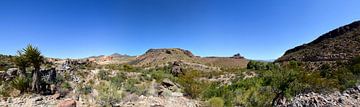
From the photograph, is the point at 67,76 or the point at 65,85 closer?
the point at 65,85

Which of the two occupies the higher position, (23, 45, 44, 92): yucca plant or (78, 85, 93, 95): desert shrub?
(23, 45, 44, 92): yucca plant

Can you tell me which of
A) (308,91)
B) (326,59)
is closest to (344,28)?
(326,59)

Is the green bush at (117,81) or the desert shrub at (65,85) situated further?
the green bush at (117,81)

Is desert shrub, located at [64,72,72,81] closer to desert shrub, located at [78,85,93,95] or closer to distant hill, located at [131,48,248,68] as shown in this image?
desert shrub, located at [78,85,93,95]

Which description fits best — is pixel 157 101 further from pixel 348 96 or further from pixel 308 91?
pixel 348 96

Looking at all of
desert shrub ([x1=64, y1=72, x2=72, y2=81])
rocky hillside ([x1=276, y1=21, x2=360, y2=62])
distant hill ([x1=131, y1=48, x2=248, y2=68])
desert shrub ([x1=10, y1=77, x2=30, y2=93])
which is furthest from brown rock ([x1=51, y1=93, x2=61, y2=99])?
distant hill ([x1=131, y1=48, x2=248, y2=68])

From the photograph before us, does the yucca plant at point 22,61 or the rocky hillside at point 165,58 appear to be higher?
the rocky hillside at point 165,58

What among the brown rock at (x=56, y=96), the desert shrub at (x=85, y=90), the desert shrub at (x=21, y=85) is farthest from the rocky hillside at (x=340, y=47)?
the desert shrub at (x=21, y=85)

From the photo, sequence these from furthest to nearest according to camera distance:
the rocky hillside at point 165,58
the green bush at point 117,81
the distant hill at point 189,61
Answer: the rocky hillside at point 165,58, the distant hill at point 189,61, the green bush at point 117,81

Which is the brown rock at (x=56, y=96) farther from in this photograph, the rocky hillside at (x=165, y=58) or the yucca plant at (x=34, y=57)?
the rocky hillside at (x=165, y=58)

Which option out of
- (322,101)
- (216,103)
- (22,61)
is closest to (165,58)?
(22,61)

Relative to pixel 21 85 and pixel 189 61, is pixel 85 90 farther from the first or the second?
pixel 189 61

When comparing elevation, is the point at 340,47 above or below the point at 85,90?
above

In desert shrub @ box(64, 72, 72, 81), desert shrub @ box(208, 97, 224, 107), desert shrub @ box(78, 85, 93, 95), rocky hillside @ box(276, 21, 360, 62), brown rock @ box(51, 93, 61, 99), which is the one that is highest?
rocky hillside @ box(276, 21, 360, 62)
